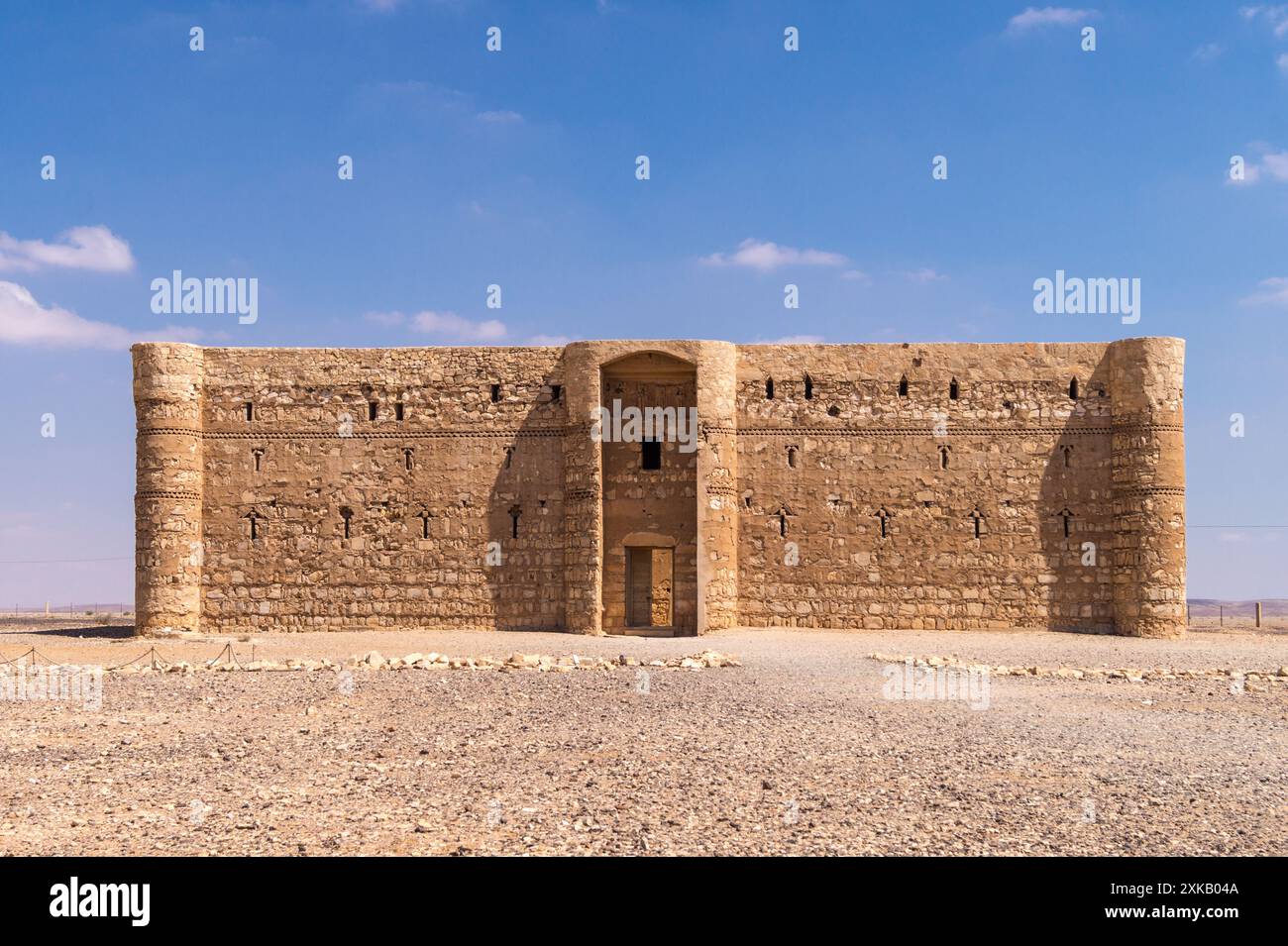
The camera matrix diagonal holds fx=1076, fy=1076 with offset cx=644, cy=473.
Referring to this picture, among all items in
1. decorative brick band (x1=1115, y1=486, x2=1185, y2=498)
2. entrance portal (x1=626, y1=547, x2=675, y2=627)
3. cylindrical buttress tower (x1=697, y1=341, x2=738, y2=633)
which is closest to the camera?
cylindrical buttress tower (x1=697, y1=341, x2=738, y2=633)

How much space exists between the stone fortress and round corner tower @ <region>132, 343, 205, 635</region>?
0.05 meters

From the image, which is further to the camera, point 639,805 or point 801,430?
point 801,430

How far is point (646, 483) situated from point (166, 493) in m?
10.9

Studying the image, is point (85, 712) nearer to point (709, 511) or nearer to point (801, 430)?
point (709, 511)

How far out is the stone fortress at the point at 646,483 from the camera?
24.3m

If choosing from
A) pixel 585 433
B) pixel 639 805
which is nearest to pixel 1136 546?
pixel 585 433

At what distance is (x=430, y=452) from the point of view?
24.9 meters

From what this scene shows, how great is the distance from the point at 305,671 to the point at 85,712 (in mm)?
4508

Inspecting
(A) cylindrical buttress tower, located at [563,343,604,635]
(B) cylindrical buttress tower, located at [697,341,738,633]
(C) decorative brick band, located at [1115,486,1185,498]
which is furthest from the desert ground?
(C) decorative brick band, located at [1115,486,1185,498]

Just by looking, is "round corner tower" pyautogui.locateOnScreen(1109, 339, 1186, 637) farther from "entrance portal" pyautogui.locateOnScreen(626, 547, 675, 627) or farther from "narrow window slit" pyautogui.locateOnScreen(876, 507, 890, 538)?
"entrance portal" pyautogui.locateOnScreen(626, 547, 675, 627)

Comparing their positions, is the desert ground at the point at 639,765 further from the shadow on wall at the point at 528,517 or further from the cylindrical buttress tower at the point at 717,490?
the shadow on wall at the point at 528,517

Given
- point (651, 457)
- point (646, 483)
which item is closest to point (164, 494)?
point (646, 483)

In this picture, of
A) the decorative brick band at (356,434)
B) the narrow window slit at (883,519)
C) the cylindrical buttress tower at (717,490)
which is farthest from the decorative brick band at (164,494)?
the narrow window slit at (883,519)

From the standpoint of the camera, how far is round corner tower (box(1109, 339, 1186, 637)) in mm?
23875
